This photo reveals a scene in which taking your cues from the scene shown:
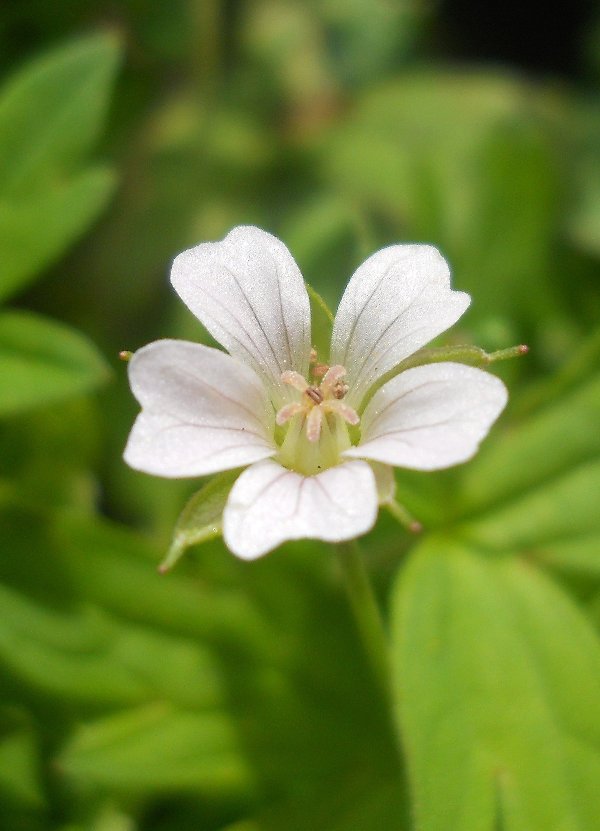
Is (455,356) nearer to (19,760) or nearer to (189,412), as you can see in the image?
(189,412)

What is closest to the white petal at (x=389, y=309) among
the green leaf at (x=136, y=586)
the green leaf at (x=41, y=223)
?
the green leaf at (x=136, y=586)

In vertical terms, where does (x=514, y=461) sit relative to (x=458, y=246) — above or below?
below

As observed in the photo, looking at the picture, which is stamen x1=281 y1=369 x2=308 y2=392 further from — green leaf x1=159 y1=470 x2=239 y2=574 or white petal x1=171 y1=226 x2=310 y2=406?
green leaf x1=159 y1=470 x2=239 y2=574

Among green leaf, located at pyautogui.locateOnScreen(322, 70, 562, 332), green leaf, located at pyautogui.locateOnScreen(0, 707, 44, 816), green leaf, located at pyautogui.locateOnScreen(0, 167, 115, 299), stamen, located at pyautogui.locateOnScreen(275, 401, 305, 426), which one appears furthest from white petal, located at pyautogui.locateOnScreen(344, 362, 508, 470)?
green leaf, located at pyautogui.locateOnScreen(0, 707, 44, 816)

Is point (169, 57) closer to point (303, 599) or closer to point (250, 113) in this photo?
point (250, 113)

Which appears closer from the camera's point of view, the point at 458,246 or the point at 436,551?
the point at 436,551

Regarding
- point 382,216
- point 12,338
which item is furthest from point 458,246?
point 12,338

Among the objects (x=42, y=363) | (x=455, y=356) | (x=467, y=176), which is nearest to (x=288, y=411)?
(x=455, y=356)
